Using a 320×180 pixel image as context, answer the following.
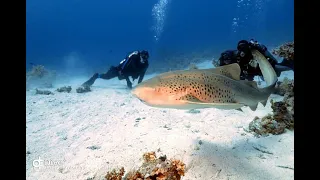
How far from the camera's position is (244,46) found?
6.96 m

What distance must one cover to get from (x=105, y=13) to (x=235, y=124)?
193 meters

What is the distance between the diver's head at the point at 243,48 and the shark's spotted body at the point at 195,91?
391 cm

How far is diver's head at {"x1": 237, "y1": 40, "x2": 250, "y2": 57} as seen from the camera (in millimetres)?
6965

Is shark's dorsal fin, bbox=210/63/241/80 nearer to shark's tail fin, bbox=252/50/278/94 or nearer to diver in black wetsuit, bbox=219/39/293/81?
shark's tail fin, bbox=252/50/278/94

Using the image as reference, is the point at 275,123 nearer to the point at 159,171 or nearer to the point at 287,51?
the point at 159,171

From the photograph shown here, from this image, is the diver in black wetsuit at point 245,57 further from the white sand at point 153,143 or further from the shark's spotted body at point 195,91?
the shark's spotted body at point 195,91

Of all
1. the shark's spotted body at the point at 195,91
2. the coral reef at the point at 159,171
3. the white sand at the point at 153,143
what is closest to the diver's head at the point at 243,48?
the white sand at the point at 153,143

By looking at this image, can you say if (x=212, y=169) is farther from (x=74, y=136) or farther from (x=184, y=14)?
(x=184, y=14)

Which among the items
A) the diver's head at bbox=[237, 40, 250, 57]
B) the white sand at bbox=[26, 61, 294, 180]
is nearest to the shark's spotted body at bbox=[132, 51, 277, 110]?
the white sand at bbox=[26, 61, 294, 180]

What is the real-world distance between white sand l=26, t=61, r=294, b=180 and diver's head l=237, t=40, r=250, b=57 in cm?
195

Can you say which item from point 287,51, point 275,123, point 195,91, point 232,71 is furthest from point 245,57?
point 195,91

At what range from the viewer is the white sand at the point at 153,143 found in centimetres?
344
